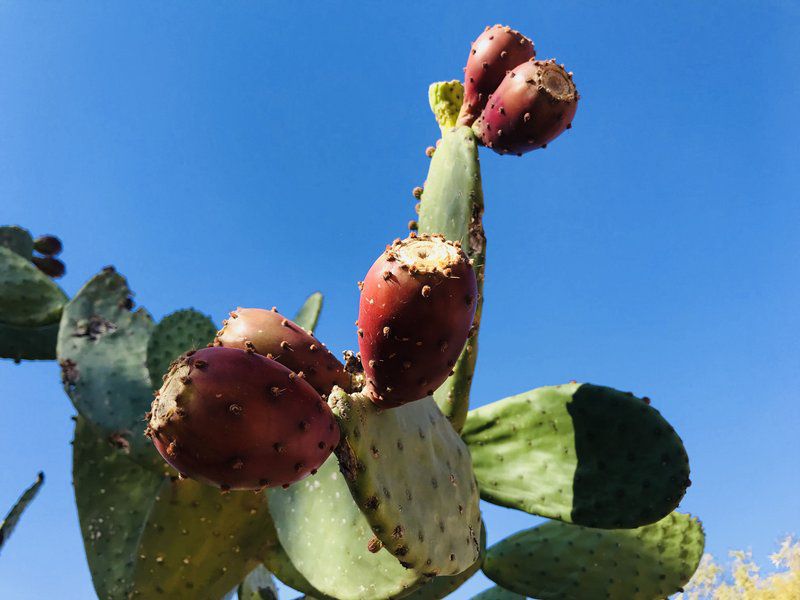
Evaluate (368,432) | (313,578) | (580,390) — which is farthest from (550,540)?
(368,432)

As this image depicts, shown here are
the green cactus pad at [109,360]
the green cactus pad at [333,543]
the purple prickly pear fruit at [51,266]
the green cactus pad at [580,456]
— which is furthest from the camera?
the purple prickly pear fruit at [51,266]

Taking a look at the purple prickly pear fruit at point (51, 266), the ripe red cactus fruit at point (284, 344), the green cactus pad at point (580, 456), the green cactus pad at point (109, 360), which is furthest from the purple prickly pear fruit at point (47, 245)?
the ripe red cactus fruit at point (284, 344)

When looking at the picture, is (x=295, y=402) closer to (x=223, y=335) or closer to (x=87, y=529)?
(x=223, y=335)

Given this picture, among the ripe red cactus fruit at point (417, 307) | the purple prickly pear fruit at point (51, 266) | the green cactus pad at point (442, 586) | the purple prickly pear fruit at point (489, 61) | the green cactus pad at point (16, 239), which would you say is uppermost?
the purple prickly pear fruit at point (51, 266)

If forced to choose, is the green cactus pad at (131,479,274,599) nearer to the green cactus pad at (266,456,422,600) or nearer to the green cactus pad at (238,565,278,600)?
the green cactus pad at (266,456,422,600)

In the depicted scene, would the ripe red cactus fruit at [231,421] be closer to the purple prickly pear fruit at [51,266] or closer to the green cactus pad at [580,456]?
the green cactus pad at [580,456]

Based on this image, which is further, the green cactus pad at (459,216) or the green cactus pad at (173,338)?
→ the green cactus pad at (173,338)

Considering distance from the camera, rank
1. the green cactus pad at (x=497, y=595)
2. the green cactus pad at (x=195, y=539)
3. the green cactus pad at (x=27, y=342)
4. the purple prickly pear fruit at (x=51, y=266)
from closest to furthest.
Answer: the green cactus pad at (x=195, y=539)
the green cactus pad at (x=497, y=595)
the green cactus pad at (x=27, y=342)
the purple prickly pear fruit at (x=51, y=266)

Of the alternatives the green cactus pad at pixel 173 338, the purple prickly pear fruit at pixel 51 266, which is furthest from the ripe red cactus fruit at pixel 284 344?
the purple prickly pear fruit at pixel 51 266

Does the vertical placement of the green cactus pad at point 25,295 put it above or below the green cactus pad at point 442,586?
above
